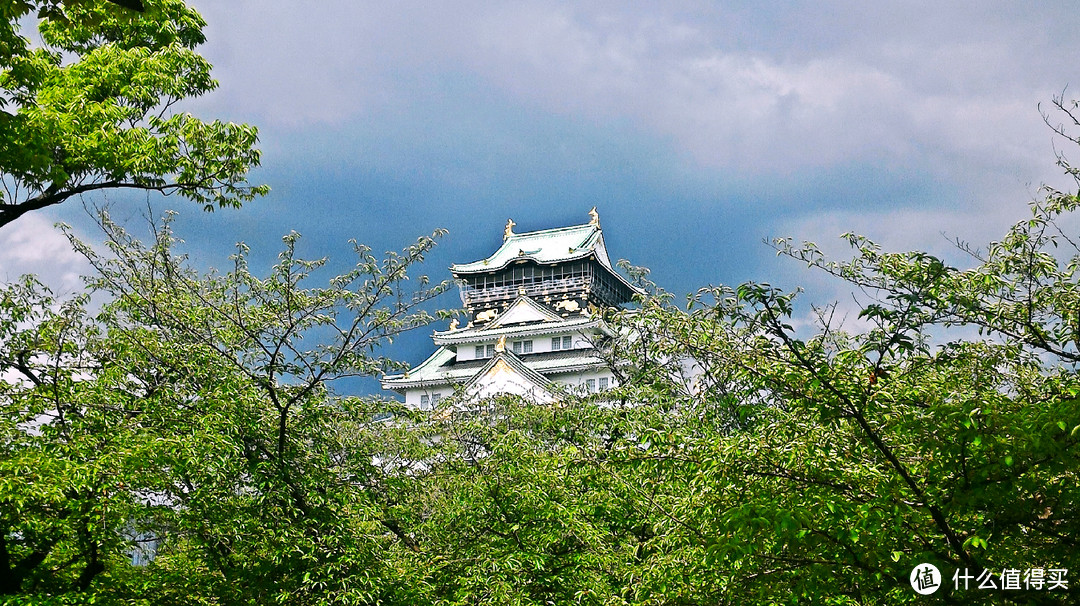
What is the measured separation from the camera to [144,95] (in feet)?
34.3

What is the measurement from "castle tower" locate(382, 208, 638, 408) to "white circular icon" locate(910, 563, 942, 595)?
31184 mm

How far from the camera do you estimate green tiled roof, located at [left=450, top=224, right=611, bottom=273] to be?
4394 centimetres

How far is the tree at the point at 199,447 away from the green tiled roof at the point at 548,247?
3315 centimetres

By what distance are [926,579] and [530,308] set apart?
120 ft

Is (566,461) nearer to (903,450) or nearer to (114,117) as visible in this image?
(903,450)

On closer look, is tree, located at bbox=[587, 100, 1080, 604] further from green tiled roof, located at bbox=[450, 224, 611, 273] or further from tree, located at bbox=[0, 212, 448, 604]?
green tiled roof, located at bbox=[450, 224, 611, 273]

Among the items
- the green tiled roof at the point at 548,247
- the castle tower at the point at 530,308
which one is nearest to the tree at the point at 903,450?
the castle tower at the point at 530,308

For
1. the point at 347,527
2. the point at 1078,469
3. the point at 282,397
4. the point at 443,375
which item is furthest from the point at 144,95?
the point at 443,375

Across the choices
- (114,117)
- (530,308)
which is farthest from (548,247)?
(114,117)

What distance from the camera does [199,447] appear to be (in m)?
8.38

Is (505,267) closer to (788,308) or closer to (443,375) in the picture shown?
(443,375)

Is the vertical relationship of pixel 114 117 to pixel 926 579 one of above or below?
above

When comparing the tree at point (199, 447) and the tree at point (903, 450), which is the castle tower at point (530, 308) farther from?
the tree at point (903, 450)

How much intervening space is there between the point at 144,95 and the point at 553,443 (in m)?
7.32
